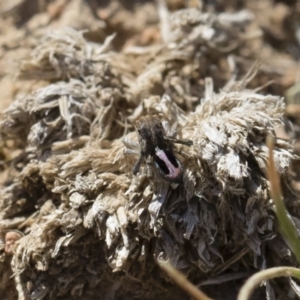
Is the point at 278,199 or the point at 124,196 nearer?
the point at 278,199

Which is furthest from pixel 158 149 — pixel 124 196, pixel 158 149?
pixel 124 196

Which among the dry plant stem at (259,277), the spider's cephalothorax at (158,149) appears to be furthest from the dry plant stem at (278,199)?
the spider's cephalothorax at (158,149)

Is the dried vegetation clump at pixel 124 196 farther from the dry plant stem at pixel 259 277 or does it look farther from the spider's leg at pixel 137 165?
the dry plant stem at pixel 259 277

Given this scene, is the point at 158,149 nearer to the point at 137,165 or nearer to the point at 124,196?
the point at 137,165

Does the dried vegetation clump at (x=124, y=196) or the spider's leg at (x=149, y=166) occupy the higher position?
the spider's leg at (x=149, y=166)

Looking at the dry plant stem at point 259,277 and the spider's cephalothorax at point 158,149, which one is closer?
the dry plant stem at point 259,277

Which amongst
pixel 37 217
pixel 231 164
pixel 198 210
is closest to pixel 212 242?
pixel 198 210
